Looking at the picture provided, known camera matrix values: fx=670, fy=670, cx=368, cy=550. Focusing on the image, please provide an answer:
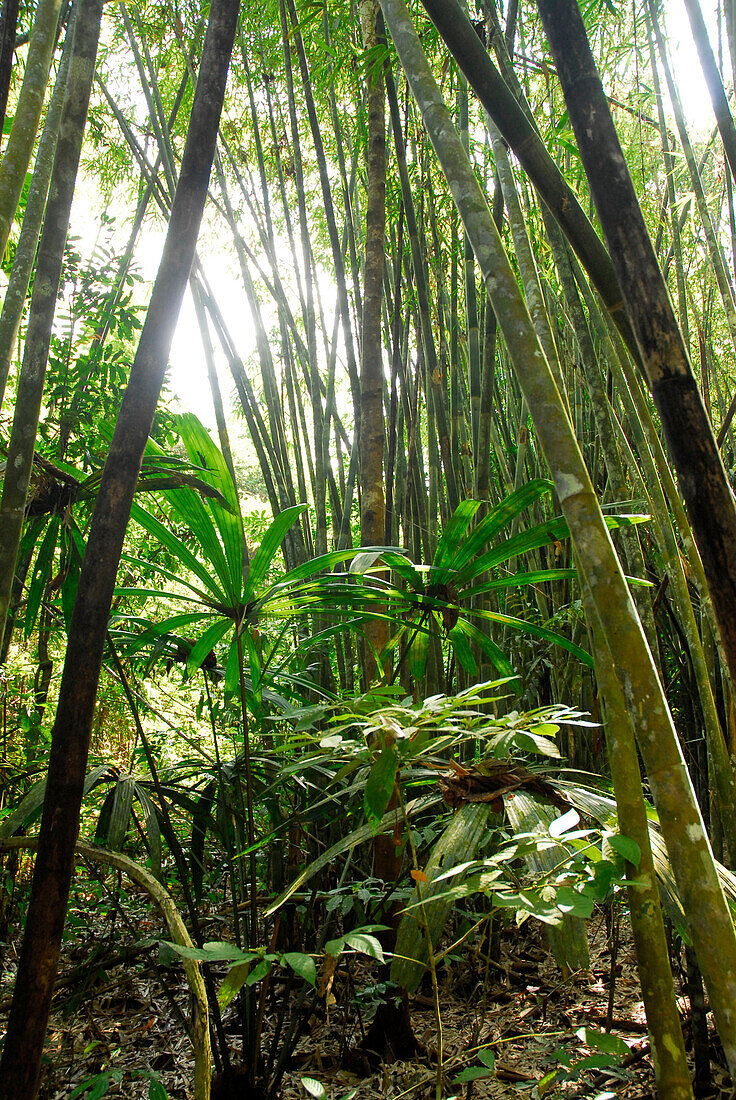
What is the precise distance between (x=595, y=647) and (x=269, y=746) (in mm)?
1197

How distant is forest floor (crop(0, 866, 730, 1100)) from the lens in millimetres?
1167

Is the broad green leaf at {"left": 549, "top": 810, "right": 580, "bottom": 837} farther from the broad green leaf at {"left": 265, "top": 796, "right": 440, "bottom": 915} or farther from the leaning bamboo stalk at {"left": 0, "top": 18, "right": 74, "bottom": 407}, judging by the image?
the leaning bamboo stalk at {"left": 0, "top": 18, "right": 74, "bottom": 407}

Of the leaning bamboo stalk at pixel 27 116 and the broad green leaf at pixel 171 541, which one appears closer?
the leaning bamboo stalk at pixel 27 116

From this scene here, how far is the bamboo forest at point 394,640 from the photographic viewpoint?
23.5 inches

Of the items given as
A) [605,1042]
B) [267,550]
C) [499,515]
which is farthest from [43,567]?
[605,1042]

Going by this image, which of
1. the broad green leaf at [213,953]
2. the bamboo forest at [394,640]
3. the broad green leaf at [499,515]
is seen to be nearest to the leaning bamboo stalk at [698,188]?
the bamboo forest at [394,640]

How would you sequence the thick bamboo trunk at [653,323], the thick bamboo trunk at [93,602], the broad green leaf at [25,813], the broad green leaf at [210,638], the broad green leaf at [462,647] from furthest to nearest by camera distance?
the broad green leaf at [462,647] → the broad green leaf at [210,638] → the broad green leaf at [25,813] → the thick bamboo trunk at [93,602] → the thick bamboo trunk at [653,323]

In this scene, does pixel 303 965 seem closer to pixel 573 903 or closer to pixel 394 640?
pixel 573 903

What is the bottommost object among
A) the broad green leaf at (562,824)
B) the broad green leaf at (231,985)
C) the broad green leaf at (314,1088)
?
the broad green leaf at (314,1088)

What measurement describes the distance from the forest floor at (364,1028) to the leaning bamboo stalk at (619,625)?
62cm

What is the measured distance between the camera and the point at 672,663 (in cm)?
248

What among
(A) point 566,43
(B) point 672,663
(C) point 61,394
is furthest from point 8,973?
(B) point 672,663

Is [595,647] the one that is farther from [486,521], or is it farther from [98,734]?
[98,734]

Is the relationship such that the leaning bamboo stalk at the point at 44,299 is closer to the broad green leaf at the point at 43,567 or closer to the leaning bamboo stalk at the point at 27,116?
the leaning bamboo stalk at the point at 27,116
